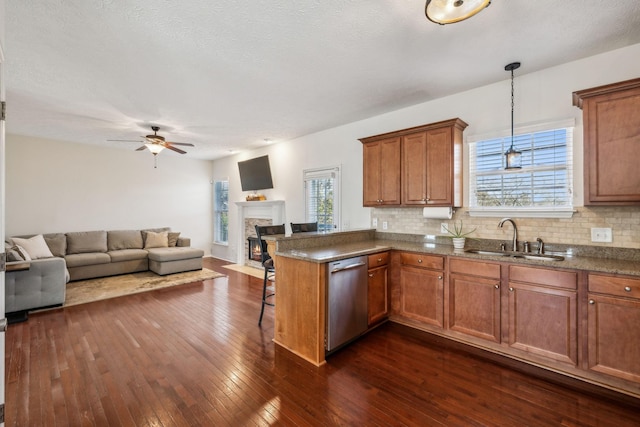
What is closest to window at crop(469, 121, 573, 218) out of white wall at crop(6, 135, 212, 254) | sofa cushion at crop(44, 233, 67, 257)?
white wall at crop(6, 135, 212, 254)

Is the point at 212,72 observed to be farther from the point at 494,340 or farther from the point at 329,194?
the point at 494,340

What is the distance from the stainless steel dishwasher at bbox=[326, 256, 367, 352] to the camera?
2.57 metres

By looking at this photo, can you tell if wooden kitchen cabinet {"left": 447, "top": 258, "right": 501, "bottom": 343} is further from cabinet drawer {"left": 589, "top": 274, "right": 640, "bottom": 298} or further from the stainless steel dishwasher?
the stainless steel dishwasher

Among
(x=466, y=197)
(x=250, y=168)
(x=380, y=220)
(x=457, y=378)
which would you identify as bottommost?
(x=457, y=378)

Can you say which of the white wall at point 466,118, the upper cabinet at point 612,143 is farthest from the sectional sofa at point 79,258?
the upper cabinet at point 612,143

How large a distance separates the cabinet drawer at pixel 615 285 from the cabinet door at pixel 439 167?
136 centimetres

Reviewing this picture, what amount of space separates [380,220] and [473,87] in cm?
200

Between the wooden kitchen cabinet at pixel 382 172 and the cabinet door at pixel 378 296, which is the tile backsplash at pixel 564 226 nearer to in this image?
the wooden kitchen cabinet at pixel 382 172

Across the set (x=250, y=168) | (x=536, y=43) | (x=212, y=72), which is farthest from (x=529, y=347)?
(x=250, y=168)

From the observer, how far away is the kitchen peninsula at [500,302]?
208cm

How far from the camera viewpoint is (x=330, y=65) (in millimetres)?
2785

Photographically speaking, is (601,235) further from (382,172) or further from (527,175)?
(382,172)

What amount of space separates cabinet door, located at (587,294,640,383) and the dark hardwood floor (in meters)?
0.21

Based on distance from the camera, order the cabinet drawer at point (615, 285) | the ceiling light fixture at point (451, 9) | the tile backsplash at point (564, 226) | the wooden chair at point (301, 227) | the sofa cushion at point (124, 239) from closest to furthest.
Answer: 1. the ceiling light fixture at point (451, 9)
2. the cabinet drawer at point (615, 285)
3. the tile backsplash at point (564, 226)
4. the wooden chair at point (301, 227)
5. the sofa cushion at point (124, 239)
